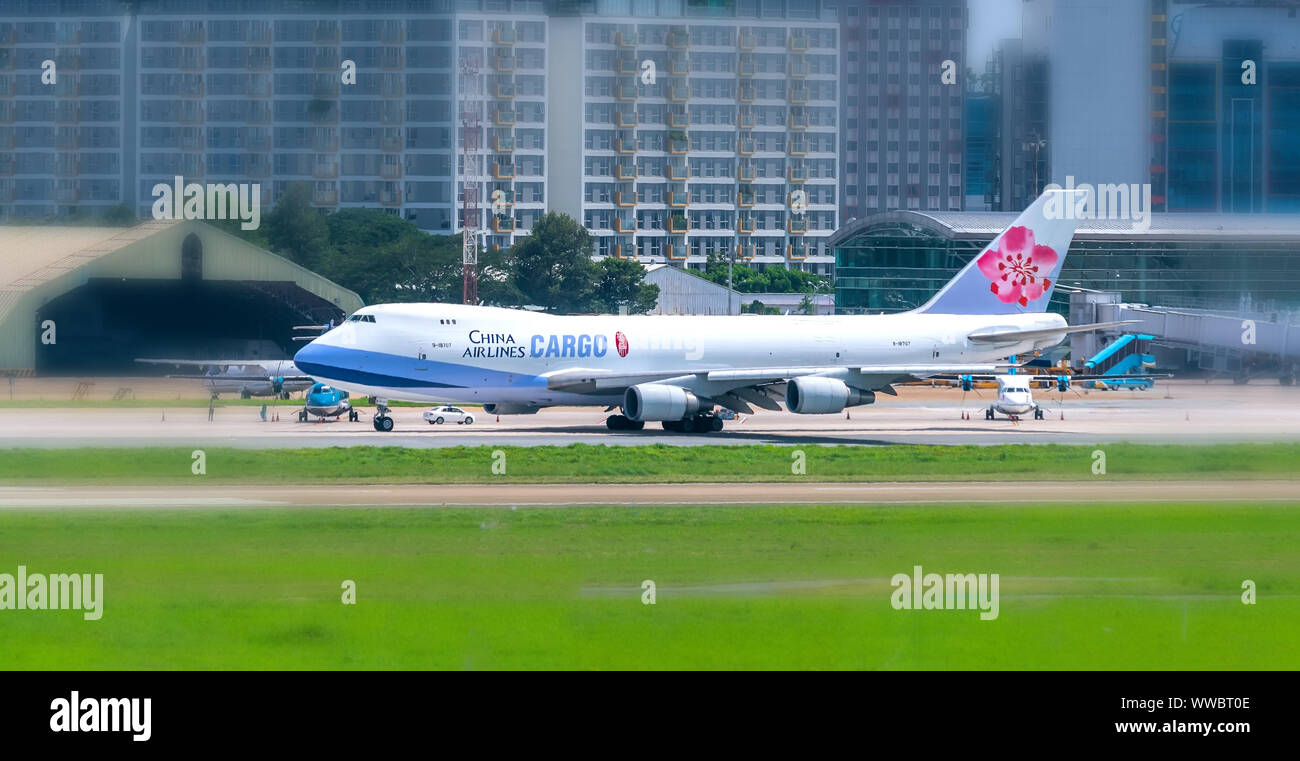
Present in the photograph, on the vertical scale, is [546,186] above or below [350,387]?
above

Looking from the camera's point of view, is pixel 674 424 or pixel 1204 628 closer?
pixel 1204 628

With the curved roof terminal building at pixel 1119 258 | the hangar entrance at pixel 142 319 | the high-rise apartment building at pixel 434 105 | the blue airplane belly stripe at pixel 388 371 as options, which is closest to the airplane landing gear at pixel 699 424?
the blue airplane belly stripe at pixel 388 371

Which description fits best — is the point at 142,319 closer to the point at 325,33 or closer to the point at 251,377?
the point at 325,33

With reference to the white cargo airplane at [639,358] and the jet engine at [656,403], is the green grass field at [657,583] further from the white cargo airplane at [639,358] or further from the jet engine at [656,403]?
the white cargo airplane at [639,358]

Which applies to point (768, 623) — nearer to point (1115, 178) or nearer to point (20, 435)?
point (20, 435)

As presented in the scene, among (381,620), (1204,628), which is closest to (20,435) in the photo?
(381,620)
